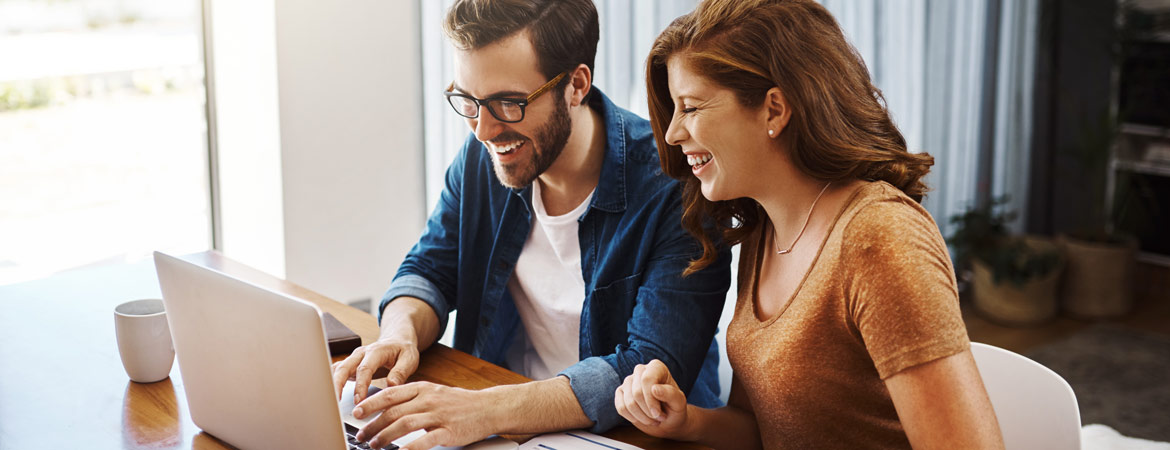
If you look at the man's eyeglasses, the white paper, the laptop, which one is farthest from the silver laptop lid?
the man's eyeglasses

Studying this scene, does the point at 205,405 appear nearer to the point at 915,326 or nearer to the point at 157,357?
the point at 157,357

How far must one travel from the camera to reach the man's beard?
1.66 metres

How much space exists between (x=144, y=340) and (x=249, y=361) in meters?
0.37

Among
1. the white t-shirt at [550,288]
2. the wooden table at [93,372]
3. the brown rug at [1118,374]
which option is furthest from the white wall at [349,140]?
the brown rug at [1118,374]

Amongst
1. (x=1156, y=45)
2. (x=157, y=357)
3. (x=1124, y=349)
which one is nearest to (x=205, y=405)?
(x=157, y=357)

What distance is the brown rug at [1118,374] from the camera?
317 cm

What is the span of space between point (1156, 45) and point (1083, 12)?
391 mm

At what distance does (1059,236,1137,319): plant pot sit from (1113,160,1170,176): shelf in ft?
1.13

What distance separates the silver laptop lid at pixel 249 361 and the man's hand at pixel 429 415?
0.12 m

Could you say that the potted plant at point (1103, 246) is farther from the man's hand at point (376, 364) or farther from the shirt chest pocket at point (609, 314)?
the man's hand at point (376, 364)

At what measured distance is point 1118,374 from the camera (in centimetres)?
350

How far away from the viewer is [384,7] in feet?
9.45

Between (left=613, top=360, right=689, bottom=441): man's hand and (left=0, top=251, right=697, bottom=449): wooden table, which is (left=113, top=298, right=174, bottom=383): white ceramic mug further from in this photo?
(left=613, top=360, right=689, bottom=441): man's hand

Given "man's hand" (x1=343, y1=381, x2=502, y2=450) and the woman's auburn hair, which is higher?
the woman's auburn hair
